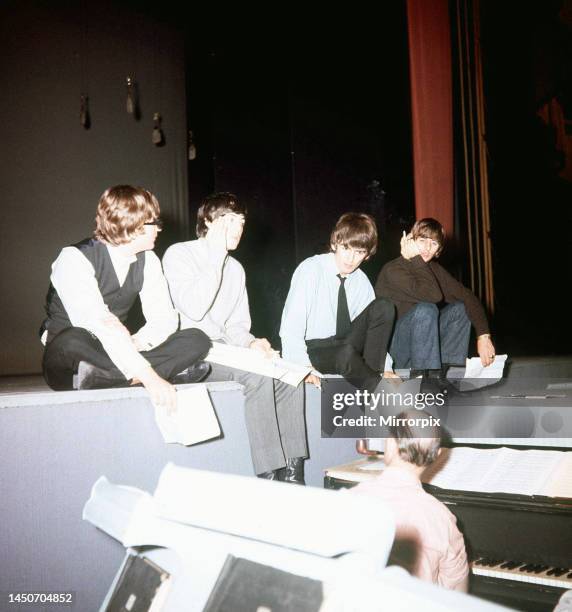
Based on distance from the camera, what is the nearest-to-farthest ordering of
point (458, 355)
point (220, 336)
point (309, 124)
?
point (220, 336), point (458, 355), point (309, 124)

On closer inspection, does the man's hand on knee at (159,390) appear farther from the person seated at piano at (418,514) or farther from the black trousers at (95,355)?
the person seated at piano at (418,514)

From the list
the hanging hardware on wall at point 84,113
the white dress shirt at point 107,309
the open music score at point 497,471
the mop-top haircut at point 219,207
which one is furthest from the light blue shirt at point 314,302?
the hanging hardware on wall at point 84,113

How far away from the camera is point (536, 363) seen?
2930 millimetres

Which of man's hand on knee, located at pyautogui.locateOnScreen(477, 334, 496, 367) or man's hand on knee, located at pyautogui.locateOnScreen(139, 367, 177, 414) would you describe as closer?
man's hand on knee, located at pyautogui.locateOnScreen(139, 367, 177, 414)

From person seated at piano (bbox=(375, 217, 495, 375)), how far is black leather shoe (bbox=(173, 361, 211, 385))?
0.93 meters

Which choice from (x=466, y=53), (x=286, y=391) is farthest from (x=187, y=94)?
(x=286, y=391)

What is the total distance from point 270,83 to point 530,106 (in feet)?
7.98

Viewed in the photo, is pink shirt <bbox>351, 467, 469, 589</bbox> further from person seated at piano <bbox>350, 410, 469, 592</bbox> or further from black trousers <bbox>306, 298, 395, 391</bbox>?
black trousers <bbox>306, 298, 395, 391</bbox>

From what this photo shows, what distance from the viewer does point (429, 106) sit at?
3650 mm

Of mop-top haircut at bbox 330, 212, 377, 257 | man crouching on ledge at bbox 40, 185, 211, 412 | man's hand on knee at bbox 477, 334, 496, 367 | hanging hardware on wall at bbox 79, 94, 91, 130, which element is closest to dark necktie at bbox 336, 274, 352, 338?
mop-top haircut at bbox 330, 212, 377, 257

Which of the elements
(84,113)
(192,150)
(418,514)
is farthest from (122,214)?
(192,150)

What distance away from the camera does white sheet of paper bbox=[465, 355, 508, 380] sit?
242 cm

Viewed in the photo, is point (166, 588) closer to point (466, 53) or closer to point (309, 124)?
point (309, 124)

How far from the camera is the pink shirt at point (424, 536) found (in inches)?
38.3
